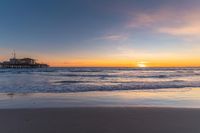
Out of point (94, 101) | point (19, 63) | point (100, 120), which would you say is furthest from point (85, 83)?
point (19, 63)

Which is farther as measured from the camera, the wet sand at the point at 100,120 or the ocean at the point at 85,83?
the ocean at the point at 85,83

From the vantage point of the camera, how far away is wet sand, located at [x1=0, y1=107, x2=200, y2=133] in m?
6.48

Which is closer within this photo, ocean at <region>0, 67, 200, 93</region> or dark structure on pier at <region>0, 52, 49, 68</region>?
ocean at <region>0, 67, 200, 93</region>

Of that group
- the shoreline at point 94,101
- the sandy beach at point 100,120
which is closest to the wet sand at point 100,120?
the sandy beach at point 100,120

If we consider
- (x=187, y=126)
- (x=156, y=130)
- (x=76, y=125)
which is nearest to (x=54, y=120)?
(x=76, y=125)

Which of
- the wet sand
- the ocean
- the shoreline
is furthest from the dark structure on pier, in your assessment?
the wet sand

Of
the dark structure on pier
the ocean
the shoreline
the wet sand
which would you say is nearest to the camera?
the wet sand

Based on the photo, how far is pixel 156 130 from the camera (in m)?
6.42

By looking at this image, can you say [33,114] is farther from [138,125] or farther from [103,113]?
[138,125]

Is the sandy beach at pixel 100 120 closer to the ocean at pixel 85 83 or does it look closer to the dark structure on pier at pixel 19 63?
the ocean at pixel 85 83

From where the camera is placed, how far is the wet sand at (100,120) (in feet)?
21.3

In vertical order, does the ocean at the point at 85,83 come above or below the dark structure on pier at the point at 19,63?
below

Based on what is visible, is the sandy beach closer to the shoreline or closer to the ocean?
the shoreline

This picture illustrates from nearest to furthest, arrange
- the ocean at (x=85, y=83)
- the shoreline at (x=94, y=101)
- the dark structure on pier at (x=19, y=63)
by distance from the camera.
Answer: the shoreline at (x=94, y=101) < the ocean at (x=85, y=83) < the dark structure on pier at (x=19, y=63)
